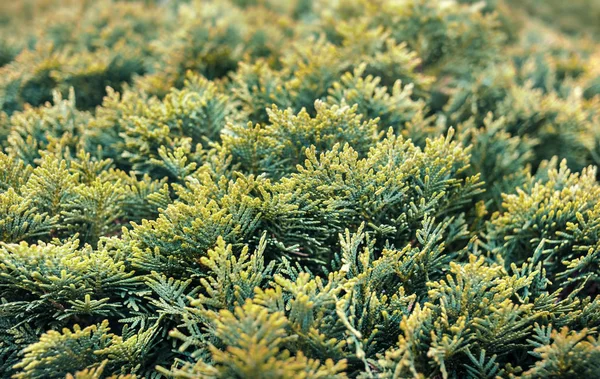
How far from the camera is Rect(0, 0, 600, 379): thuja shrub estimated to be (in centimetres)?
264

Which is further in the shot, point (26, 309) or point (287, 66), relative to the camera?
point (287, 66)

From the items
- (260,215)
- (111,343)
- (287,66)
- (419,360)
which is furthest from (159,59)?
(419,360)

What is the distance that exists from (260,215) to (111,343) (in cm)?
131

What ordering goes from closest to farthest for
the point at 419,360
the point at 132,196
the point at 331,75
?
the point at 419,360 < the point at 132,196 < the point at 331,75

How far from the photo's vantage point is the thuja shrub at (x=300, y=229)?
2.64 m

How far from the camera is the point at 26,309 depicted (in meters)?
2.82

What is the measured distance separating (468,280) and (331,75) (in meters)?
2.40

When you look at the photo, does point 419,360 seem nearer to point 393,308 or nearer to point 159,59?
point 393,308

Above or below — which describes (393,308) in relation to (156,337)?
above

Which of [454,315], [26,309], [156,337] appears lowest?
[156,337]

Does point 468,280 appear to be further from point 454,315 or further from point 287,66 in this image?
point 287,66

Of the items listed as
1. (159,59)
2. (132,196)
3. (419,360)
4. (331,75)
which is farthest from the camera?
(159,59)

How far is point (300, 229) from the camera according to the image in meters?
3.34

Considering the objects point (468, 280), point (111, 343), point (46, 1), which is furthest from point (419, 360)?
point (46, 1)
